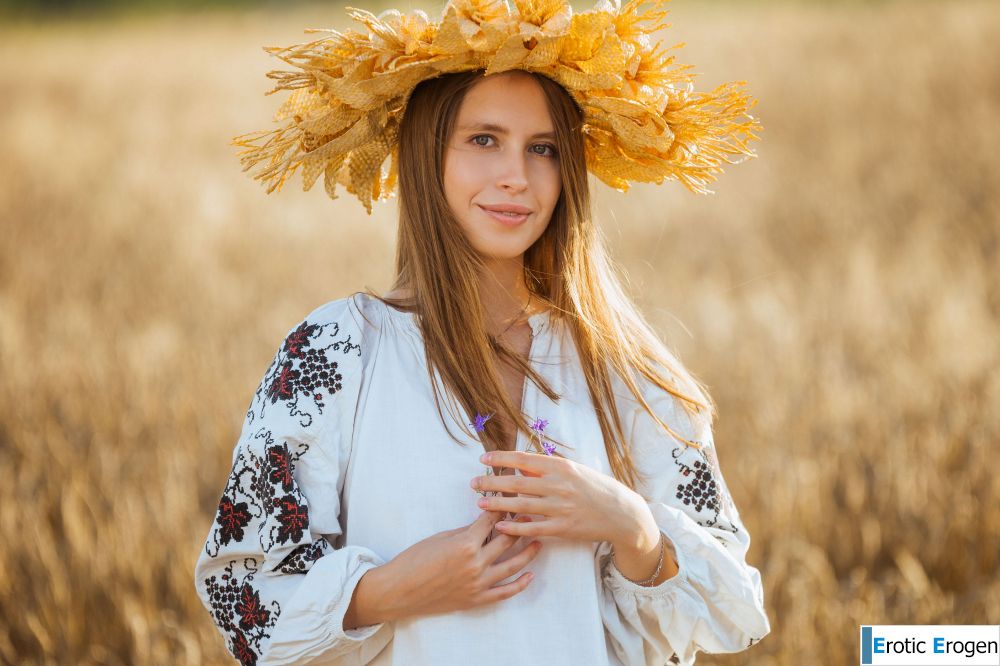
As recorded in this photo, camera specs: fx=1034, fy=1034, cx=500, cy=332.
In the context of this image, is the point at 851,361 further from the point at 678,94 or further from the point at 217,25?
the point at 217,25

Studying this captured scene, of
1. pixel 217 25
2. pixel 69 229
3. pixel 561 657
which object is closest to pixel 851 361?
pixel 561 657

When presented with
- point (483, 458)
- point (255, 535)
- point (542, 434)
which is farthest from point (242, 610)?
point (542, 434)

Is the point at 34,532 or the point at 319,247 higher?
the point at 319,247

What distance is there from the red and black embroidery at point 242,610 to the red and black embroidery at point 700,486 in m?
0.87

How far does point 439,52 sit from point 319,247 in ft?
17.8

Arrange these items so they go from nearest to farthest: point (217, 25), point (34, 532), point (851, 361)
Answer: point (34, 532) → point (851, 361) → point (217, 25)

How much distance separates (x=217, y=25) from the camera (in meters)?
15.9

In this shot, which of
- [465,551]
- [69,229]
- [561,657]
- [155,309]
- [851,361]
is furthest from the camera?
[69,229]

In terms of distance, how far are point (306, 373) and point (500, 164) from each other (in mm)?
592

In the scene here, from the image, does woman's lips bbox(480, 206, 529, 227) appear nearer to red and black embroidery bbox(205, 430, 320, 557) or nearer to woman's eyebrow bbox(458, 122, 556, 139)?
woman's eyebrow bbox(458, 122, 556, 139)

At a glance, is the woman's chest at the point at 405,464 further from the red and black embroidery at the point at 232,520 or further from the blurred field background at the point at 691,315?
the blurred field background at the point at 691,315

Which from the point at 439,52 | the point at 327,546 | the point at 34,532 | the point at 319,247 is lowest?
the point at 34,532

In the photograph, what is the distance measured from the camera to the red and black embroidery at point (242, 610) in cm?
194

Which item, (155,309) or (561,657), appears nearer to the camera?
(561,657)
